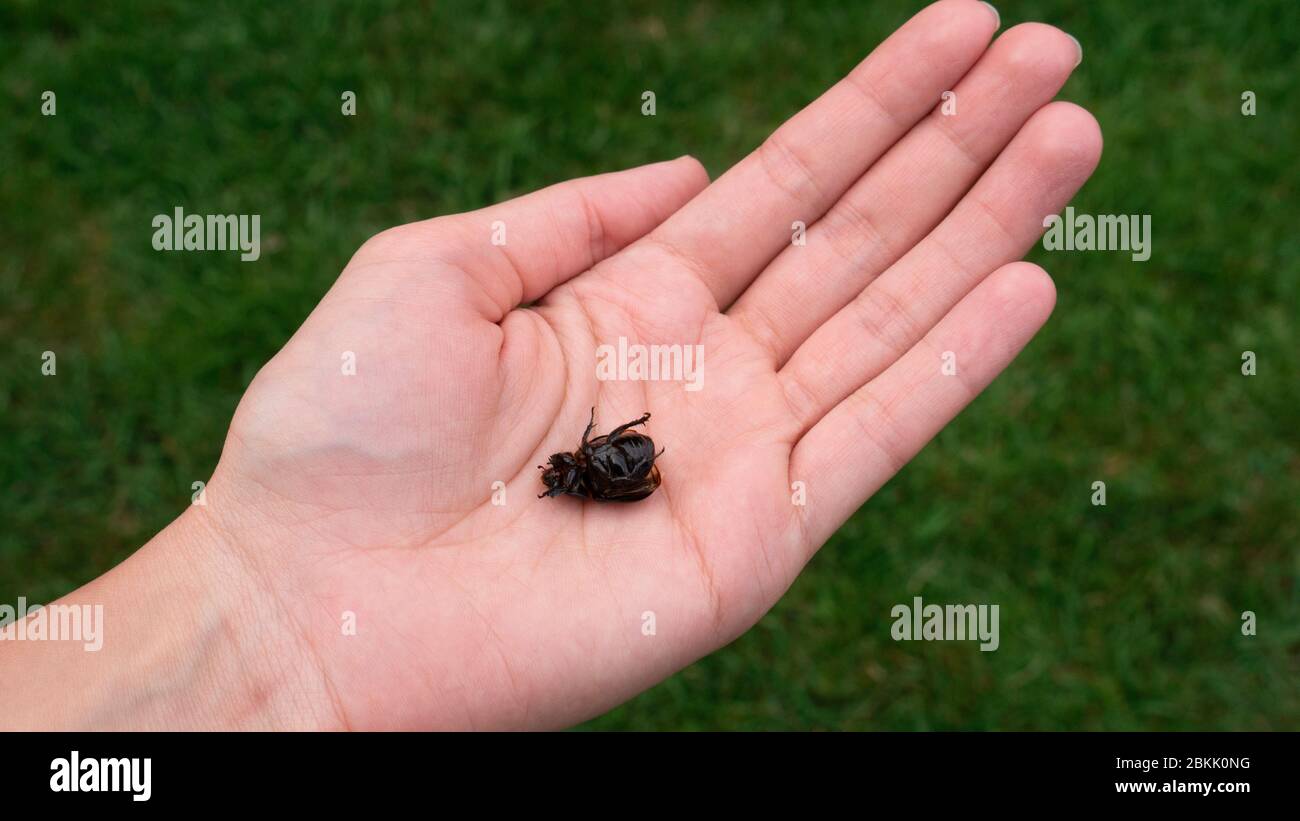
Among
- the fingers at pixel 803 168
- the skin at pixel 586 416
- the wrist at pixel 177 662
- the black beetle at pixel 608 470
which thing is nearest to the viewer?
the wrist at pixel 177 662

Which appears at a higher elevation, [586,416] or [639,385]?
[639,385]

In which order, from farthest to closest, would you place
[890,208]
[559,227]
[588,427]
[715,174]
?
[715,174] → [890,208] → [559,227] → [588,427]

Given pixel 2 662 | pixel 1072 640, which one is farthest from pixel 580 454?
pixel 1072 640

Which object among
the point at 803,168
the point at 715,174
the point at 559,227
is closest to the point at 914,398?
the point at 803,168
